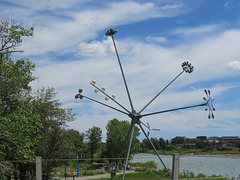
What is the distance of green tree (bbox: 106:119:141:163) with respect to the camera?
33.4 metres

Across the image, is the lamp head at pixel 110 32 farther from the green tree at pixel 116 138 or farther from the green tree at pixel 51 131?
the green tree at pixel 116 138

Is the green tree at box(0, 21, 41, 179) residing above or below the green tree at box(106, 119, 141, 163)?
A: above

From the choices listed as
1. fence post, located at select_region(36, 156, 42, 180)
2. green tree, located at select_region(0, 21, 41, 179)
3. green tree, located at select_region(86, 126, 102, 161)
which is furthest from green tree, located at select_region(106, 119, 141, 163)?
fence post, located at select_region(36, 156, 42, 180)

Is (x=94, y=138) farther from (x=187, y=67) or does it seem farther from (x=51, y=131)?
(x=187, y=67)

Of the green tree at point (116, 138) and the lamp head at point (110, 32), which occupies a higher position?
the lamp head at point (110, 32)

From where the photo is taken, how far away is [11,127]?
9445mm

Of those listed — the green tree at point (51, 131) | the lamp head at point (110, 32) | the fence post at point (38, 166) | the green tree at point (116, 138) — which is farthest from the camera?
the green tree at point (116, 138)

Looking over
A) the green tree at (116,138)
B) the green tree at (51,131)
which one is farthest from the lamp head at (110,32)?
the green tree at (116,138)

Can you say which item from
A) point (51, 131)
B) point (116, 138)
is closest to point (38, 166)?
point (51, 131)

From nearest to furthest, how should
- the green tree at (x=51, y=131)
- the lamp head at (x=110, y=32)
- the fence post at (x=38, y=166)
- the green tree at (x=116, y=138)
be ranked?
the fence post at (x=38, y=166), the lamp head at (x=110, y=32), the green tree at (x=51, y=131), the green tree at (x=116, y=138)

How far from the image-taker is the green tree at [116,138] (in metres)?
33.4

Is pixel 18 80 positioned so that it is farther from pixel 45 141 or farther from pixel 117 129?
pixel 117 129

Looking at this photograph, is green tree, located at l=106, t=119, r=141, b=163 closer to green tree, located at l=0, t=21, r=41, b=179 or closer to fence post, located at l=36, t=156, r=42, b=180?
green tree, located at l=0, t=21, r=41, b=179

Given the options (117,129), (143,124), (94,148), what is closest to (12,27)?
(143,124)
